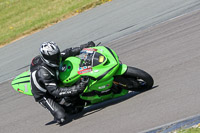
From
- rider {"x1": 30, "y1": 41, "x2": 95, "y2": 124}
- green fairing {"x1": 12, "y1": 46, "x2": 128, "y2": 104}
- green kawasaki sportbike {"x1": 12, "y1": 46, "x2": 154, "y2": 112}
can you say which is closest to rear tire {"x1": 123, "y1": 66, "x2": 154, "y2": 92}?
green kawasaki sportbike {"x1": 12, "y1": 46, "x2": 154, "y2": 112}

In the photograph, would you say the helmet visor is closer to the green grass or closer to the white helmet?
the white helmet

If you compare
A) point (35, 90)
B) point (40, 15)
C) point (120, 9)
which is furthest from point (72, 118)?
point (40, 15)

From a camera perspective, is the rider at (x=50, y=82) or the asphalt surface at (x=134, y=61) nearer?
the asphalt surface at (x=134, y=61)

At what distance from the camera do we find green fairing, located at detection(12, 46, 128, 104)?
6.75 m

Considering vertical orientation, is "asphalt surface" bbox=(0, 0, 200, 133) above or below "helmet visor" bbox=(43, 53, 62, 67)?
below

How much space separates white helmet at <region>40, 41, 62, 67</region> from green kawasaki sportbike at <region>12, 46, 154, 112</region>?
0.26 metres

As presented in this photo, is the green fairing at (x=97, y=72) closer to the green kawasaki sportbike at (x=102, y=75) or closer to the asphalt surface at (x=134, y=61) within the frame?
the green kawasaki sportbike at (x=102, y=75)

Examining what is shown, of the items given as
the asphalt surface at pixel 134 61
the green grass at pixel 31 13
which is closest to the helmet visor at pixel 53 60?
the asphalt surface at pixel 134 61

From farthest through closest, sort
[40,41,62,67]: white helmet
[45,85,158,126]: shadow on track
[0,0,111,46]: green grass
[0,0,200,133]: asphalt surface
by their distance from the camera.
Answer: [0,0,111,46]: green grass, [45,85,158,126]: shadow on track, [40,41,62,67]: white helmet, [0,0,200,133]: asphalt surface

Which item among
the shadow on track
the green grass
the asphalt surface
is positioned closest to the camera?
the asphalt surface

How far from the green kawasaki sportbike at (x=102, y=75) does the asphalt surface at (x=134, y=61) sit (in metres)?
0.23

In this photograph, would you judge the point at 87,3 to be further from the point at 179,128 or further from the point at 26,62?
the point at 179,128

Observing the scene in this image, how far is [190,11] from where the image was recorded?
11.4m

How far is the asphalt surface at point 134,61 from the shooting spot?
6266 millimetres
